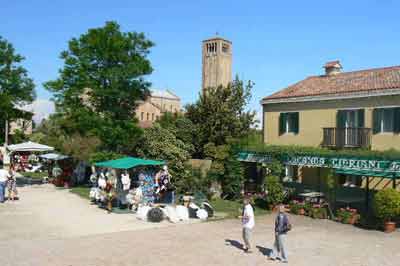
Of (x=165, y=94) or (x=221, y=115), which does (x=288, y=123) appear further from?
(x=165, y=94)

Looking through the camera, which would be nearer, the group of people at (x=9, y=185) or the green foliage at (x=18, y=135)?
the group of people at (x=9, y=185)

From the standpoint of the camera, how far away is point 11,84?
1028 inches

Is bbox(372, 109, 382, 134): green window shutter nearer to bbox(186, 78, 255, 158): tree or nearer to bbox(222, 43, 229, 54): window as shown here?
bbox(186, 78, 255, 158): tree

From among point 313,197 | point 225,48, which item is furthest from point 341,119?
point 225,48

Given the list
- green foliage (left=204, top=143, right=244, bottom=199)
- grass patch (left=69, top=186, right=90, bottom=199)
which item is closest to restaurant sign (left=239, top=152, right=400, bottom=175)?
green foliage (left=204, top=143, right=244, bottom=199)

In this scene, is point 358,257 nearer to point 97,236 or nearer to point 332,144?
point 97,236

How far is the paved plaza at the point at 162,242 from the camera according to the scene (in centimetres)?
1170

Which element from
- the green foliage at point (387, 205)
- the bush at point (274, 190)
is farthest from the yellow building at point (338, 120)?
the green foliage at point (387, 205)

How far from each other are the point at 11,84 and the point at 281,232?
20.6 m

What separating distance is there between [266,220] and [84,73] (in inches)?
588

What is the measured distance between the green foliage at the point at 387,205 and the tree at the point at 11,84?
2032cm

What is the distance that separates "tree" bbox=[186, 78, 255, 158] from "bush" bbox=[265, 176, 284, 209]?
207 inches

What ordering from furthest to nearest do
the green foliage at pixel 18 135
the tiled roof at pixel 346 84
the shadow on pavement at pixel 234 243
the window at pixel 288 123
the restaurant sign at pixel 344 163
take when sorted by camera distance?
the green foliage at pixel 18 135, the window at pixel 288 123, the tiled roof at pixel 346 84, the restaurant sign at pixel 344 163, the shadow on pavement at pixel 234 243

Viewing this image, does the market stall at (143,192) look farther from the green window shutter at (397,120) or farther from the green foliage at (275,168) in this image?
the green window shutter at (397,120)
